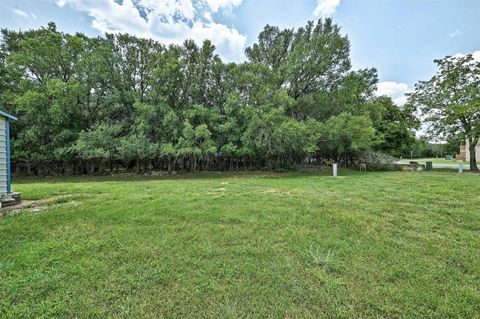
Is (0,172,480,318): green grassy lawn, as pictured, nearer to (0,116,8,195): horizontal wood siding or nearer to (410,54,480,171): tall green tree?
(0,116,8,195): horizontal wood siding

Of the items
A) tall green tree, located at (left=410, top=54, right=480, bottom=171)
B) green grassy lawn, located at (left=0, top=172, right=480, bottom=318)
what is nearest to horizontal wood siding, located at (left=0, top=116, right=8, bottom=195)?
green grassy lawn, located at (left=0, top=172, right=480, bottom=318)

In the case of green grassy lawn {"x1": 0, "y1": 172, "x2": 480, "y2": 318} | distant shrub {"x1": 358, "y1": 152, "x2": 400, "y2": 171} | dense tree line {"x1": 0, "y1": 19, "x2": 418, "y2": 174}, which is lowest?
green grassy lawn {"x1": 0, "y1": 172, "x2": 480, "y2": 318}

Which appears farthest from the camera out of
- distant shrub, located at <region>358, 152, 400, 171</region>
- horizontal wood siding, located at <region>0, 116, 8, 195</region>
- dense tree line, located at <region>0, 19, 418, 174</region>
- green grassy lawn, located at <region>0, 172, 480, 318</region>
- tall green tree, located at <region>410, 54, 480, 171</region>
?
distant shrub, located at <region>358, 152, 400, 171</region>

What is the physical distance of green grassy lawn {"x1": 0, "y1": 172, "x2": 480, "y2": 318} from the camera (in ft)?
5.39

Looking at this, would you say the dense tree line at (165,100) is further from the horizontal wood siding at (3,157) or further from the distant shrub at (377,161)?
the horizontal wood siding at (3,157)

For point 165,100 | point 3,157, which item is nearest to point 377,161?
point 165,100

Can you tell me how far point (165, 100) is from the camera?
41.8 ft

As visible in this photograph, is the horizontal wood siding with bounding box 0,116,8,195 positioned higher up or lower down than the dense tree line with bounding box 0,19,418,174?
lower down

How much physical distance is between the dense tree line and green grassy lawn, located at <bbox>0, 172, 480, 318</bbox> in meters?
7.19

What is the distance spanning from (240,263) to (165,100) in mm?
12501

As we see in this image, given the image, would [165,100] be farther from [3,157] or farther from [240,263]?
[240,263]

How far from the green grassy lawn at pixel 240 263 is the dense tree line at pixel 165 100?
23.6 feet

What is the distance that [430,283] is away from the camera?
6.19ft

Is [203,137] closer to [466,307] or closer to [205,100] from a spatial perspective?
[205,100]
